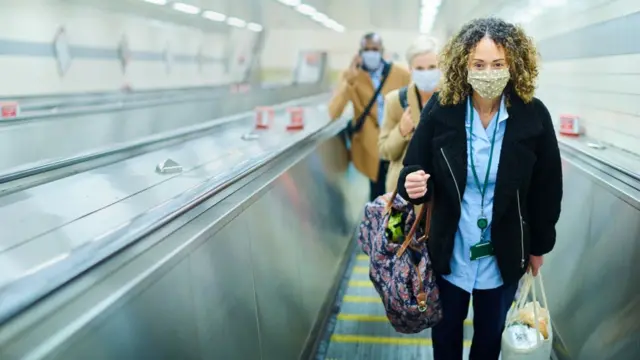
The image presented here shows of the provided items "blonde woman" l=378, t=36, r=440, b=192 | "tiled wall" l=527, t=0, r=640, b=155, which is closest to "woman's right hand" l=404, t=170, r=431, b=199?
"blonde woman" l=378, t=36, r=440, b=192

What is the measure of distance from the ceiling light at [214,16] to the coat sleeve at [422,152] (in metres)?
7.05

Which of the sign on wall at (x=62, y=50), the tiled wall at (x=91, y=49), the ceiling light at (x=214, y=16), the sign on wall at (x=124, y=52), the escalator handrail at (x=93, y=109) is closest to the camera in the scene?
the escalator handrail at (x=93, y=109)

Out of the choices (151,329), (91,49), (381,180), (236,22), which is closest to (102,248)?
(151,329)

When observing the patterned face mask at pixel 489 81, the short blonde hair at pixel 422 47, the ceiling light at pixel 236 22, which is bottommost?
the patterned face mask at pixel 489 81

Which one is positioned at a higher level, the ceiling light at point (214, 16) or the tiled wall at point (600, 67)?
the ceiling light at point (214, 16)

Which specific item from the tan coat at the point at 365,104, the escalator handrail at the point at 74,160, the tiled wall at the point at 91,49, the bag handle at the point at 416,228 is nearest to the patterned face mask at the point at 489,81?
the bag handle at the point at 416,228

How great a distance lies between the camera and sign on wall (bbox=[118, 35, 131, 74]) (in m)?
8.56

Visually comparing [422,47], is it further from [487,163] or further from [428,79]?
[487,163]

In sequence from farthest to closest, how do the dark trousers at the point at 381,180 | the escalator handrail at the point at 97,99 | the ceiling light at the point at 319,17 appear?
1. the ceiling light at the point at 319,17
2. the escalator handrail at the point at 97,99
3. the dark trousers at the point at 381,180

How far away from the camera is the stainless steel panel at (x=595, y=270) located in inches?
89.5

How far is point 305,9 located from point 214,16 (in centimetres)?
149

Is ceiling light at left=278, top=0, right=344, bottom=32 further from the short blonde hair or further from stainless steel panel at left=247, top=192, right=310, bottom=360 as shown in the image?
stainless steel panel at left=247, top=192, right=310, bottom=360

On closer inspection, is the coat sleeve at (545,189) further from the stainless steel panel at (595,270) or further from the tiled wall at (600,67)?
the tiled wall at (600,67)

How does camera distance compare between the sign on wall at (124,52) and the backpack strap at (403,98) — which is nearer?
the backpack strap at (403,98)
